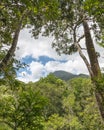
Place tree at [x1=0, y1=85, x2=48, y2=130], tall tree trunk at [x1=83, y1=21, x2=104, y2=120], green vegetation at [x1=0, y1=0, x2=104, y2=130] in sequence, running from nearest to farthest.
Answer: green vegetation at [x1=0, y1=0, x2=104, y2=130], tree at [x1=0, y1=85, x2=48, y2=130], tall tree trunk at [x1=83, y1=21, x2=104, y2=120]

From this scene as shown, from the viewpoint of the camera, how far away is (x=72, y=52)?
18.3 metres

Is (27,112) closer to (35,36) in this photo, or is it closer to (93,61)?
(93,61)

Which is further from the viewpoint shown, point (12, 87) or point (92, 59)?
point (92, 59)

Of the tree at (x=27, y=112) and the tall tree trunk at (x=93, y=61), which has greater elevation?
Result: the tall tree trunk at (x=93, y=61)

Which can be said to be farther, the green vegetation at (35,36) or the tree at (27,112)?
the tree at (27,112)

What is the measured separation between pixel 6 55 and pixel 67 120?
6114cm

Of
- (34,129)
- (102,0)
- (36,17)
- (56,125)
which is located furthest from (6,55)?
(56,125)

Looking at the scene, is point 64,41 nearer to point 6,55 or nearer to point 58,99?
point 6,55

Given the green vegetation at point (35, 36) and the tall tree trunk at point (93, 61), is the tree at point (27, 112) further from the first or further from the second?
the tall tree trunk at point (93, 61)

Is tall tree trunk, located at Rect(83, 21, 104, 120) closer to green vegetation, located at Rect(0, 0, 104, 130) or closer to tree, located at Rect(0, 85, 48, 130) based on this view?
green vegetation, located at Rect(0, 0, 104, 130)

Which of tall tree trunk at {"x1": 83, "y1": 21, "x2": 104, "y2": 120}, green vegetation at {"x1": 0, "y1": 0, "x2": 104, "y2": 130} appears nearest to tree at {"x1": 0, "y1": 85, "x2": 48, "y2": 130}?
green vegetation at {"x1": 0, "y1": 0, "x2": 104, "y2": 130}

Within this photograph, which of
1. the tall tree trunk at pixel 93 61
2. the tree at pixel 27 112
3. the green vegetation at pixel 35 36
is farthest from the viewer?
the tall tree trunk at pixel 93 61

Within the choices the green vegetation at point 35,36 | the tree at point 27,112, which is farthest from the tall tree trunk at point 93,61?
the tree at point 27,112

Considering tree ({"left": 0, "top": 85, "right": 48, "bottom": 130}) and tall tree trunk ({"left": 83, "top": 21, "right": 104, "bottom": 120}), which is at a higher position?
tall tree trunk ({"left": 83, "top": 21, "right": 104, "bottom": 120})
